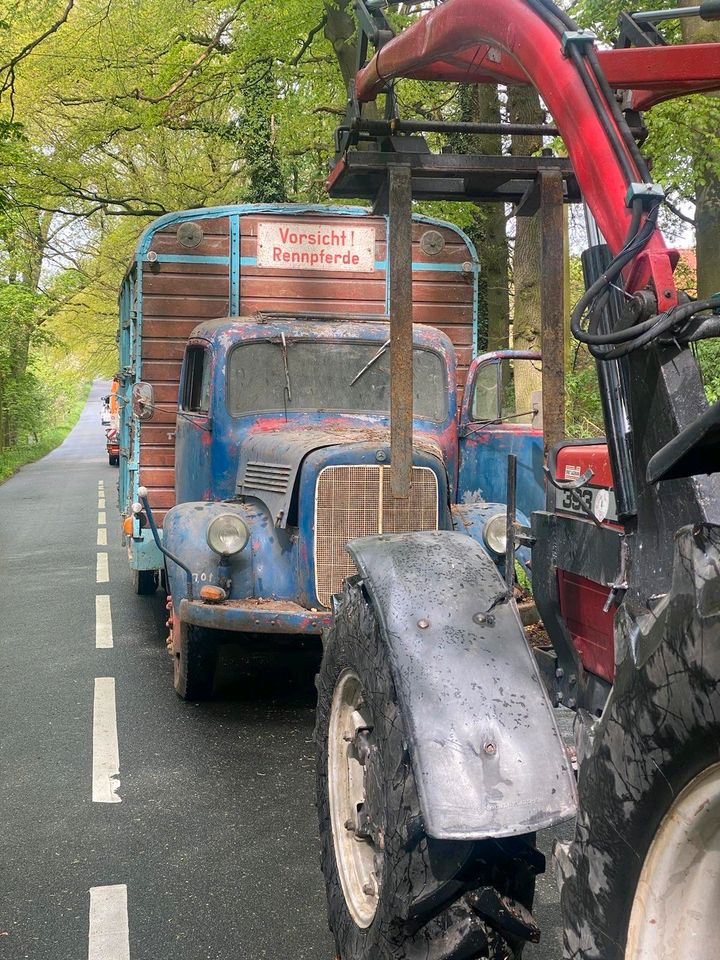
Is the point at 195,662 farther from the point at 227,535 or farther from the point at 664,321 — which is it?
the point at 664,321

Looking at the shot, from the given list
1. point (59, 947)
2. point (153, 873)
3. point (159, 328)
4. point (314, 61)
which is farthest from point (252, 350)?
point (314, 61)

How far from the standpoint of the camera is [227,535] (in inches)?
233

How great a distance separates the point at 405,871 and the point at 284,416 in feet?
15.4

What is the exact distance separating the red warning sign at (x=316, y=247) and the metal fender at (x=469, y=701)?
5696 mm

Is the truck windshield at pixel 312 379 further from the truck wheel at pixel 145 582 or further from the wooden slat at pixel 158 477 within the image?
the truck wheel at pixel 145 582

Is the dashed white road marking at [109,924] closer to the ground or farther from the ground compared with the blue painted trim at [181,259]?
closer to the ground

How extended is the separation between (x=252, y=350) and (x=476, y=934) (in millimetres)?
5039

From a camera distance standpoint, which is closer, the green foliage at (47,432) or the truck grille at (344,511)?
the truck grille at (344,511)

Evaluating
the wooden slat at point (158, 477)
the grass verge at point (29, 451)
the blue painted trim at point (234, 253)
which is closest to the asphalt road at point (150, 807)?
the wooden slat at point (158, 477)

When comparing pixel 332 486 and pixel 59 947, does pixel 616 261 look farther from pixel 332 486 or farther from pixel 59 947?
pixel 332 486

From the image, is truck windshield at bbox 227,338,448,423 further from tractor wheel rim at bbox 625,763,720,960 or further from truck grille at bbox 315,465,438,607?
tractor wheel rim at bbox 625,763,720,960

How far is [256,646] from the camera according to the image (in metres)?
6.92

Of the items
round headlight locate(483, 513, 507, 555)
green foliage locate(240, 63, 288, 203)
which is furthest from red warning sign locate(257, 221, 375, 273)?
green foliage locate(240, 63, 288, 203)

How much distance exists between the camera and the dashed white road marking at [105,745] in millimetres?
5004
